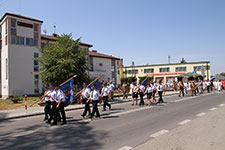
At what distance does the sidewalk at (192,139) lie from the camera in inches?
211

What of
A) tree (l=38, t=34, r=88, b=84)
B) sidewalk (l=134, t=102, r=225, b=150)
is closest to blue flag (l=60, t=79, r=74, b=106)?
sidewalk (l=134, t=102, r=225, b=150)

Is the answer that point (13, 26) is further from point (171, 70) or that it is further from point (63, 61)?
point (171, 70)

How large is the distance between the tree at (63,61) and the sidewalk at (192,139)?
11470 millimetres

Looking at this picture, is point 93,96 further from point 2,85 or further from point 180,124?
point 2,85

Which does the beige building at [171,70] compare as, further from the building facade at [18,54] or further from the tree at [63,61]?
the tree at [63,61]

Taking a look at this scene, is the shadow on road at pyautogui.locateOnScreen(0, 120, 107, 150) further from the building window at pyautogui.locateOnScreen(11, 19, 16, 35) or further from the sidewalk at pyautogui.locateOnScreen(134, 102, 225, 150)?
the building window at pyautogui.locateOnScreen(11, 19, 16, 35)

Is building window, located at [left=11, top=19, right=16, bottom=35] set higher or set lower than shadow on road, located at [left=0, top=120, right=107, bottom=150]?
higher

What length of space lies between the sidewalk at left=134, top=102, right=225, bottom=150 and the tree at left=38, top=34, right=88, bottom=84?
11.5 metres

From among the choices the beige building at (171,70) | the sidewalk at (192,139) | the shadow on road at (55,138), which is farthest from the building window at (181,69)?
the shadow on road at (55,138)

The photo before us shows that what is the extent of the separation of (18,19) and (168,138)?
87.3 feet

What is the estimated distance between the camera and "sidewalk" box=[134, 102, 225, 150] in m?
5.35

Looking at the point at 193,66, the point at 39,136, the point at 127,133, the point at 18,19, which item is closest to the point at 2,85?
the point at 18,19

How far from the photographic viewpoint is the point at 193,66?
6469 cm

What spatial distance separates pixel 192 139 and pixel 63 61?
12954mm
